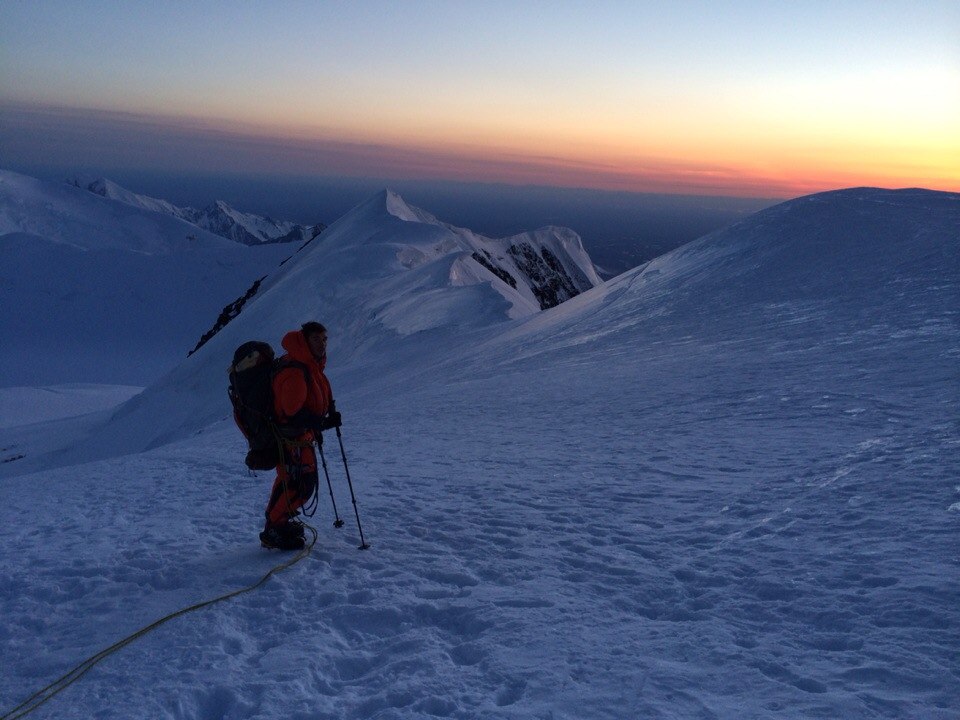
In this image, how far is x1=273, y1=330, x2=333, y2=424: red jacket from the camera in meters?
6.01

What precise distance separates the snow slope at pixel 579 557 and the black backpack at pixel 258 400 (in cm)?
104

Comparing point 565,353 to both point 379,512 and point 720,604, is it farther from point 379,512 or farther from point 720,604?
point 720,604

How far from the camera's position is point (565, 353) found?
16859 millimetres

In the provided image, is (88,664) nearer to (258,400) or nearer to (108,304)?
(258,400)

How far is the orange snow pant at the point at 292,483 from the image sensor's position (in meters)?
6.36

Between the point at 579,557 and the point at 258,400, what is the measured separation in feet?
10.3

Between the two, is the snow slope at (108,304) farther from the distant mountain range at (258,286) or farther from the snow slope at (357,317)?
the snow slope at (357,317)

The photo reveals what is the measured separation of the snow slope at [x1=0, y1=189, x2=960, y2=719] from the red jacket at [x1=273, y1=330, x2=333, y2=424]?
4.68 ft

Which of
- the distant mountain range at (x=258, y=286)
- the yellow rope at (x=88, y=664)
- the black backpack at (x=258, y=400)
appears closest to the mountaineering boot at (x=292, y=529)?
the yellow rope at (x=88, y=664)

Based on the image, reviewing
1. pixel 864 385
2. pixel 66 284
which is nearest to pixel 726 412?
pixel 864 385

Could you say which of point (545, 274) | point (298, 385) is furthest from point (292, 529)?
point (545, 274)

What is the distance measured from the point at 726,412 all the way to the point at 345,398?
40.4 ft

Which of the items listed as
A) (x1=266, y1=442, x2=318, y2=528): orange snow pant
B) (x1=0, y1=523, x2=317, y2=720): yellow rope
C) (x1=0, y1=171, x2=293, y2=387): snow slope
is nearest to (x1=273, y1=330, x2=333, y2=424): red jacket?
(x1=266, y1=442, x2=318, y2=528): orange snow pant

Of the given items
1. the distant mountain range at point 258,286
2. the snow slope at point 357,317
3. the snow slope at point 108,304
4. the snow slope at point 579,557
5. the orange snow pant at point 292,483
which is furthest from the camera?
the snow slope at point 108,304
